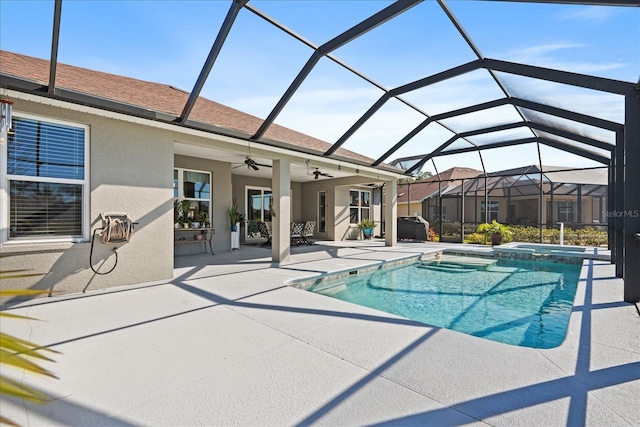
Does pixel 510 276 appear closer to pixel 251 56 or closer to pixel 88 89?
pixel 251 56

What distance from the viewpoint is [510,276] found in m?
8.59

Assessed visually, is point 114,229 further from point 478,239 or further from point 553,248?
point 478,239

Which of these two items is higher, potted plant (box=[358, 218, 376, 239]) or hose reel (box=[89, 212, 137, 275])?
hose reel (box=[89, 212, 137, 275])

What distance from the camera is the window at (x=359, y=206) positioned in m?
16.2

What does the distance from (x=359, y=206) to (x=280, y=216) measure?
8.54 metres

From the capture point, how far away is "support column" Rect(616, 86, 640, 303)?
480 cm

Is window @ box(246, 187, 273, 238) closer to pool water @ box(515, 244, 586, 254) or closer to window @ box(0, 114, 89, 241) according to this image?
window @ box(0, 114, 89, 241)

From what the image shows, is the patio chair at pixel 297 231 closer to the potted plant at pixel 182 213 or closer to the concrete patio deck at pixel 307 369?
the potted plant at pixel 182 213

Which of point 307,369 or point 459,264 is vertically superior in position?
point 307,369

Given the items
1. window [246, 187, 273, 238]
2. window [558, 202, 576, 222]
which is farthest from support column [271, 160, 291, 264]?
window [558, 202, 576, 222]

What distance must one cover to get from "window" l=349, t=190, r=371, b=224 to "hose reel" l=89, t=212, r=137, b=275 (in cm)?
1136

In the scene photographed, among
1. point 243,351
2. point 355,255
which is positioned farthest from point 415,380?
point 355,255

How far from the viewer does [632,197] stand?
4.89 m

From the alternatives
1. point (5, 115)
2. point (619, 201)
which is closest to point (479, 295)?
point (619, 201)
